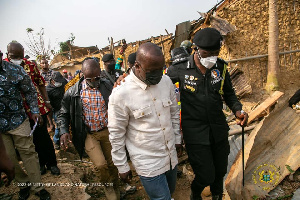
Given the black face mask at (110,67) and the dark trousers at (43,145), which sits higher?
the black face mask at (110,67)

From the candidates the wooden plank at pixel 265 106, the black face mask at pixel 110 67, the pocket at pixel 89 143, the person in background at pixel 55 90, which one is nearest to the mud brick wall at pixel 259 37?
the wooden plank at pixel 265 106

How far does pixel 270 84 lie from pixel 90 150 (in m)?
6.77

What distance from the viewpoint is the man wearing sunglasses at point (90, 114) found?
106 inches

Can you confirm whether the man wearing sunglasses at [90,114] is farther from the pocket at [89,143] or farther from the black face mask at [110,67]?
the black face mask at [110,67]

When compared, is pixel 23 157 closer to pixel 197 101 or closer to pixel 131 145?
pixel 131 145

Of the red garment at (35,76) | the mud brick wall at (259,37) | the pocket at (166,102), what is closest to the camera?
the pocket at (166,102)

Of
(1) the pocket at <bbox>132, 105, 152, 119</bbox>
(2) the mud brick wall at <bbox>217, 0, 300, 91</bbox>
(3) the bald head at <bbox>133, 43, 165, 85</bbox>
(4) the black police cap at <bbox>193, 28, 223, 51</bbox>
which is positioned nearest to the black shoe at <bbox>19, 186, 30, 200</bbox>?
(1) the pocket at <bbox>132, 105, 152, 119</bbox>

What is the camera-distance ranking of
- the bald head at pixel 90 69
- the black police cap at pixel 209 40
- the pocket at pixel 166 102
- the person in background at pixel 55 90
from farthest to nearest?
the person in background at pixel 55 90 → the bald head at pixel 90 69 → the black police cap at pixel 209 40 → the pocket at pixel 166 102

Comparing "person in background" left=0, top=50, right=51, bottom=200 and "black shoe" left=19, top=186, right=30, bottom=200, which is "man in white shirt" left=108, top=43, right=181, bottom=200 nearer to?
"person in background" left=0, top=50, right=51, bottom=200

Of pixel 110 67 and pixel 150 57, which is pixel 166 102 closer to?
pixel 150 57

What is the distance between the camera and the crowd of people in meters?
1.79

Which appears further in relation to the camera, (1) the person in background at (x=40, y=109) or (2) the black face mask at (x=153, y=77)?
(1) the person in background at (x=40, y=109)

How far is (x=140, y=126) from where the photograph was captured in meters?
1.82

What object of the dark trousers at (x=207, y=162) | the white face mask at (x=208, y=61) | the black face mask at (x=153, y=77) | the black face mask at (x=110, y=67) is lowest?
the dark trousers at (x=207, y=162)
